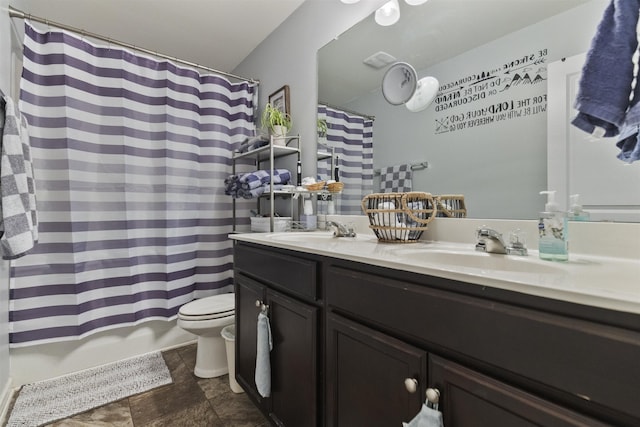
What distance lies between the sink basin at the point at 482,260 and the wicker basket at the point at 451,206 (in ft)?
0.78

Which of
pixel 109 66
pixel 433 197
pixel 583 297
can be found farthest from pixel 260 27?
pixel 583 297

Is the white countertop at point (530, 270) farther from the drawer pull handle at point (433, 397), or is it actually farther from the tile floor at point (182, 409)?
the tile floor at point (182, 409)

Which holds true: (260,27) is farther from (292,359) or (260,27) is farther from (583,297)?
(583,297)

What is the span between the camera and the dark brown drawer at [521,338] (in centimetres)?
43

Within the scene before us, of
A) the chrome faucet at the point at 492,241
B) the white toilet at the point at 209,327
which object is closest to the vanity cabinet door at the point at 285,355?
the white toilet at the point at 209,327

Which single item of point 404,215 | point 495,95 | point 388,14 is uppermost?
point 388,14

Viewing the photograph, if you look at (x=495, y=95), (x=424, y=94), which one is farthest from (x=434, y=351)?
(x=424, y=94)

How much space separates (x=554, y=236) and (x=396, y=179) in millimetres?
706

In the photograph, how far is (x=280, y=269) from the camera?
3.78ft

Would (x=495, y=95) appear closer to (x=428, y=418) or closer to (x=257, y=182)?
(x=428, y=418)

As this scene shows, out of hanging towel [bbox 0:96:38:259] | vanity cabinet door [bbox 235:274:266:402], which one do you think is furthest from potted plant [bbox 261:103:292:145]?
hanging towel [bbox 0:96:38:259]

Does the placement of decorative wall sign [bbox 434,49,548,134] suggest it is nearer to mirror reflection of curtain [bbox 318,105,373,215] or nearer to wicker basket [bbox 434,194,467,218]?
wicker basket [bbox 434,194,467,218]

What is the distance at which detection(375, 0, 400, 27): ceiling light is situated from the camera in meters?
1.41

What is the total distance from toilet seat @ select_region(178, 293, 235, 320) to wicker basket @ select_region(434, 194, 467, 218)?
1.30 metres
